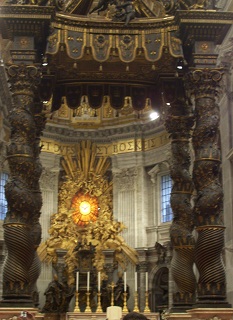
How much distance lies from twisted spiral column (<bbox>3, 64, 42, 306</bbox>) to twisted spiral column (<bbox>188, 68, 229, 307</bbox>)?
6.57 feet

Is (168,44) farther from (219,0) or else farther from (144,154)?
(144,154)

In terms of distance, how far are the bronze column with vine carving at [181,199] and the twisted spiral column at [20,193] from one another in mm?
2563

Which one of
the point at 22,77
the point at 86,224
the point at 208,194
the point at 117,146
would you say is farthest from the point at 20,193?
the point at 117,146

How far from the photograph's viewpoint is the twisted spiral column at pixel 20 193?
23.2 feet

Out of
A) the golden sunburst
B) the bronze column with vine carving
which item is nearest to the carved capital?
the bronze column with vine carving

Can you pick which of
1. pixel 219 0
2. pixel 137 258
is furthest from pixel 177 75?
pixel 137 258

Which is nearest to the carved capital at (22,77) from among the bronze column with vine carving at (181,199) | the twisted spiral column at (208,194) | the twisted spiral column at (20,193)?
the twisted spiral column at (20,193)

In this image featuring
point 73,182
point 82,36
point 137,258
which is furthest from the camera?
point 73,182

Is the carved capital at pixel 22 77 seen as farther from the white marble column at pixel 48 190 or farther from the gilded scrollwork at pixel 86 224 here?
the white marble column at pixel 48 190

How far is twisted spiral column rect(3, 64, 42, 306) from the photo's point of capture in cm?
707

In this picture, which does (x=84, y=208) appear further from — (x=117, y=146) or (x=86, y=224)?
(x=117, y=146)

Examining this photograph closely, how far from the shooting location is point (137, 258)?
23.5m

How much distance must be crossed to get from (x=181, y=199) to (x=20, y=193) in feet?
10.1

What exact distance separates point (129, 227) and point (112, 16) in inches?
640
